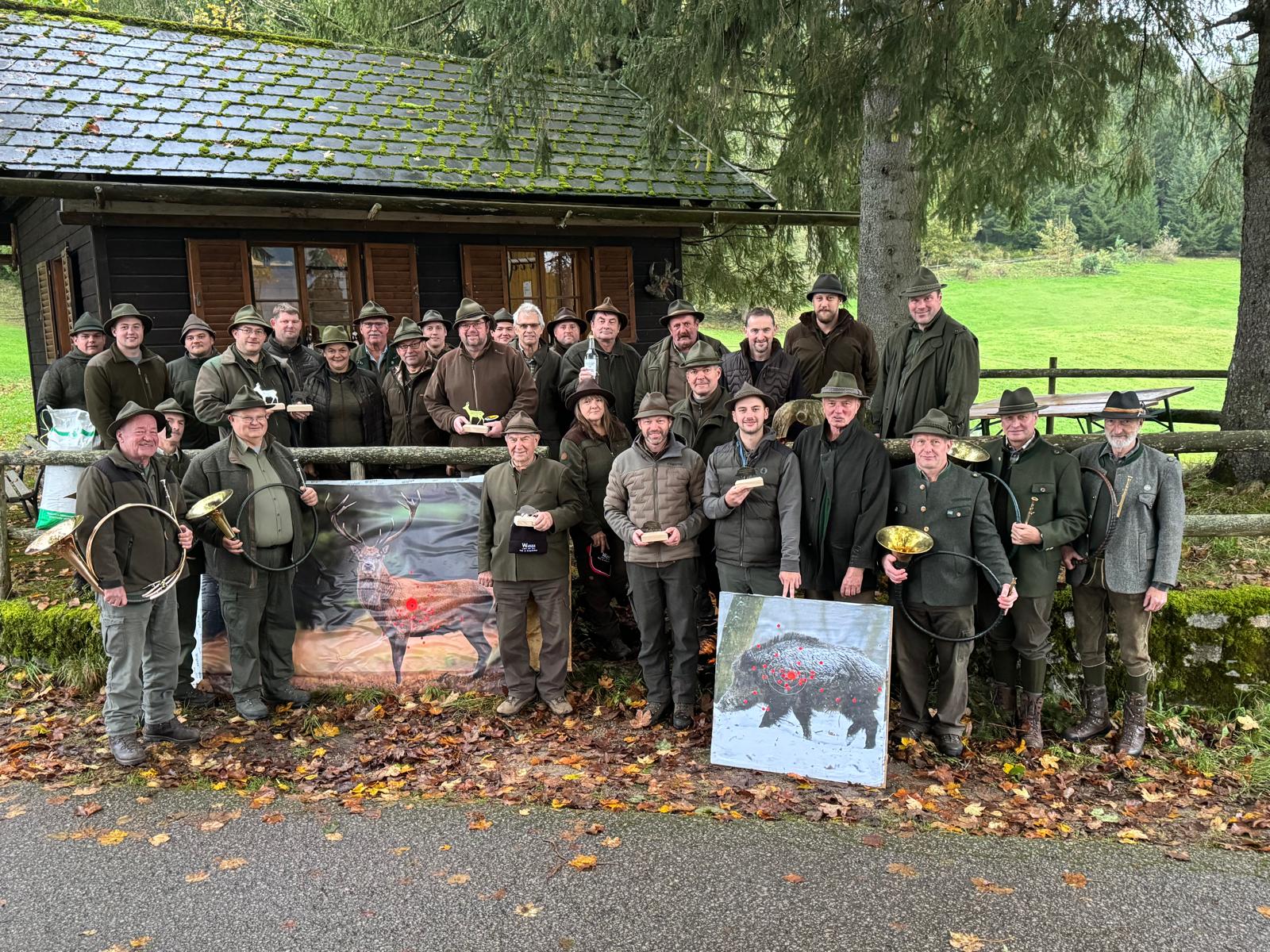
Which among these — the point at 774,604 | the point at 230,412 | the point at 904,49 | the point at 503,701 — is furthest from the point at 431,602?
the point at 904,49

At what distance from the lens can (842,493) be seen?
5.81m

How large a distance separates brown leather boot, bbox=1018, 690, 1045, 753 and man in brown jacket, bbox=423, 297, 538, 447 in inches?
161

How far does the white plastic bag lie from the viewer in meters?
7.38

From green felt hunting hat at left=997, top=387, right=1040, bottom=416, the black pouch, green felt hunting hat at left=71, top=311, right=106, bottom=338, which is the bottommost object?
the black pouch

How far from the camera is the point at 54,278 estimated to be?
12.7 m

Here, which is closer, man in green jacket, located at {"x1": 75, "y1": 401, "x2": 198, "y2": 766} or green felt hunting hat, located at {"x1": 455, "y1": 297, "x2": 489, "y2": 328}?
man in green jacket, located at {"x1": 75, "y1": 401, "x2": 198, "y2": 766}

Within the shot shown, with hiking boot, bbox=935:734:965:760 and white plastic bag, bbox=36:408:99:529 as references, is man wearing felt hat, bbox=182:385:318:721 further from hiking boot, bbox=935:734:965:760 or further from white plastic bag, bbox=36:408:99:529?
hiking boot, bbox=935:734:965:760

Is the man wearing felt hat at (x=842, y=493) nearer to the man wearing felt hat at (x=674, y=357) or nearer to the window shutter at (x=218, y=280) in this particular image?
the man wearing felt hat at (x=674, y=357)

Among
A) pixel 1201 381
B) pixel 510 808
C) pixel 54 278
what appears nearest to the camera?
pixel 510 808

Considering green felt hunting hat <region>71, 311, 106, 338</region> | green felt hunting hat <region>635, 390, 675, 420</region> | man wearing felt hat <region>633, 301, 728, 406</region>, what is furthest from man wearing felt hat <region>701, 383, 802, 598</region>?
green felt hunting hat <region>71, 311, 106, 338</region>

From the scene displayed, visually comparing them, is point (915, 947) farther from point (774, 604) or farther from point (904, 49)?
point (904, 49)

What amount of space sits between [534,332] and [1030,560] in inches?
163

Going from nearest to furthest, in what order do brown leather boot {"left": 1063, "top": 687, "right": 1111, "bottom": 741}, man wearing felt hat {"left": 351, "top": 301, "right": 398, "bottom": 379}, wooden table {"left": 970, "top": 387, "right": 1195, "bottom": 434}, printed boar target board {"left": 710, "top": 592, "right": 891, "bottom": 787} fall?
printed boar target board {"left": 710, "top": 592, "right": 891, "bottom": 787}
brown leather boot {"left": 1063, "top": 687, "right": 1111, "bottom": 741}
man wearing felt hat {"left": 351, "top": 301, "right": 398, "bottom": 379}
wooden table {"left": 970, "top": 387, "right": 1195, "bottom": 434}

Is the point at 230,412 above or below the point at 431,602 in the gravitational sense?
above
